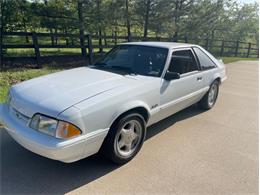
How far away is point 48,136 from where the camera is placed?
239 centimetres

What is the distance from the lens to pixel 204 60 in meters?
4.82

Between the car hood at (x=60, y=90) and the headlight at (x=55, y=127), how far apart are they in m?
0.07

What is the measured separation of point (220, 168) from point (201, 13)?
48.1 feet

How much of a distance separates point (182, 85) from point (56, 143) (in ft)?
7.79

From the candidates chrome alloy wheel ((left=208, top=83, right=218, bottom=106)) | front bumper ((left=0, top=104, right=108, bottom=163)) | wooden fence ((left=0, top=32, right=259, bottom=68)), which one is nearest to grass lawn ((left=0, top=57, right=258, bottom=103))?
wooden fence ((left=0, top=32, right=259, bottom=68))

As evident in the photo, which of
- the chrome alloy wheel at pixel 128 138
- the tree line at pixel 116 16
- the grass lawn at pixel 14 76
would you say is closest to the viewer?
the chrome alloy wheel at pixel 128 138

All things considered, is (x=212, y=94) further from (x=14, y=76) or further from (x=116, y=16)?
(x=116, y=16)

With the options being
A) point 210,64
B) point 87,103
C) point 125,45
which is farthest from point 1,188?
point 210,64

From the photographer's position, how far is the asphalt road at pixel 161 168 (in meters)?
2.58

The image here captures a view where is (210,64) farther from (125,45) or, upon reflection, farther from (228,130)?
(125,45)

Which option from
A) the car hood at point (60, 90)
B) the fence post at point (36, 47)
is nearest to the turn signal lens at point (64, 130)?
the car hood at point (60, 90)

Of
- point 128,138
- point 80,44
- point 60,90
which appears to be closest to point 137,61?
point 128,138

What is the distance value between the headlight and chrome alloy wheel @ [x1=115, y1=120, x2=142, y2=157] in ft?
2.19

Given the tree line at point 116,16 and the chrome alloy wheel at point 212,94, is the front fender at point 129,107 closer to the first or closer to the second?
the chrome alloy wheel at point 212,94
